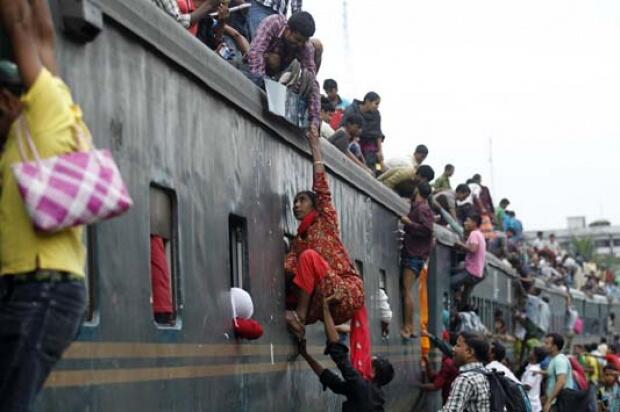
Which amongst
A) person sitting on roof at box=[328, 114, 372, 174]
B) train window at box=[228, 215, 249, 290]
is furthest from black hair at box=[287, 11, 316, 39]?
person sitting on roof at box=[328, 114, 372, 174]

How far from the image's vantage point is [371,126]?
691 inches

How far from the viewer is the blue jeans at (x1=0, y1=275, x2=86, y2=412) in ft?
14.4

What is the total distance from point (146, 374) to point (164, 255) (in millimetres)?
873

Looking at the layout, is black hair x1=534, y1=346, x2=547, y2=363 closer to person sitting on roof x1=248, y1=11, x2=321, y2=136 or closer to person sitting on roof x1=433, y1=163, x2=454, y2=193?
person sitting on roof x1=433, y1=163, x2=454, y2=193

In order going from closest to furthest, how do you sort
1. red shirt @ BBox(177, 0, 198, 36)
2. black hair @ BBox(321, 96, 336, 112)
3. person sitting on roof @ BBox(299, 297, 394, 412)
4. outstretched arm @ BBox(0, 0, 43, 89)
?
outstretched arm @ BBox(0, 0, 43, 89), red shirt @ BBox(177, 0, 198, 36), person sitting on roof @ BBox(299, 297, 394, 412), black hair @ BBox(321, 96, 336, 112)

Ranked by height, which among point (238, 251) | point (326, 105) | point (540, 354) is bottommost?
point (540, 354)

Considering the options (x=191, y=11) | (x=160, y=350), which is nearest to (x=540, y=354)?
(x=191, y=11)

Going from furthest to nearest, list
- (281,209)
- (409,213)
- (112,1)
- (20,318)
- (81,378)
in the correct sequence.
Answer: (409,213) < (281,209) < (112,1) < (81,378) < (20,318)

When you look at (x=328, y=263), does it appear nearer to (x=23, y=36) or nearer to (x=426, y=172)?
(x=23, y=36)

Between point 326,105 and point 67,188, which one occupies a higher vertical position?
point 326,105

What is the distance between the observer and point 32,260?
444 cm

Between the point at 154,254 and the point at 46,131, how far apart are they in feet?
9.30

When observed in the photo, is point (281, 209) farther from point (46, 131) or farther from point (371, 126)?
point (371, 126)

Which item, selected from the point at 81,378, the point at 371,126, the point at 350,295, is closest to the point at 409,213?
the point at 371,126
